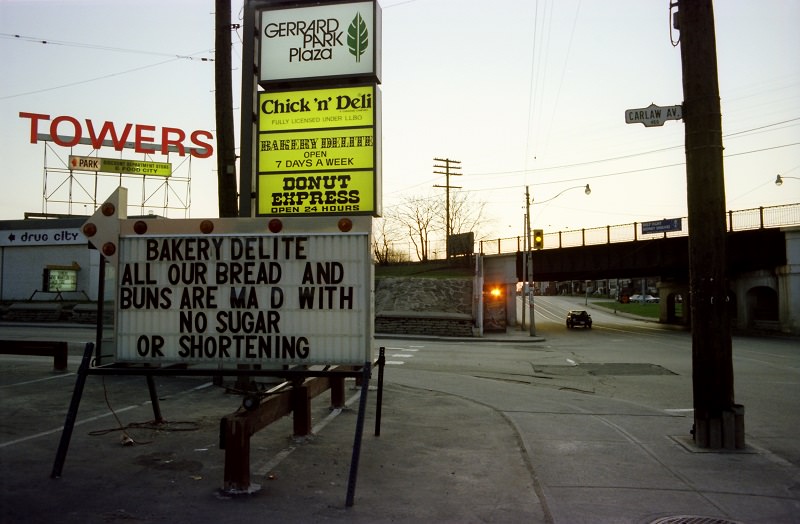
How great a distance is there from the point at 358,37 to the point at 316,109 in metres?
1.36

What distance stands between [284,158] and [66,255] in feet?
123

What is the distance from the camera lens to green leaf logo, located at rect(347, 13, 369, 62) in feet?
33.3

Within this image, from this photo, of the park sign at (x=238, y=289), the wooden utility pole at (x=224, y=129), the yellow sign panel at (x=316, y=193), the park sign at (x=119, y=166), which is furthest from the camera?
the park sign at (x=119, y=166)

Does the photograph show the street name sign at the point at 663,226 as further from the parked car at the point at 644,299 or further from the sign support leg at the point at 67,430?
A: the parked car at the point at 644,299

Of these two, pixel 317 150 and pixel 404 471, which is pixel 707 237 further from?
pixel 317 150

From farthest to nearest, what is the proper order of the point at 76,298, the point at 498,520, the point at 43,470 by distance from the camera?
the point at 76,298
the point at 43,470
the point at 498,520

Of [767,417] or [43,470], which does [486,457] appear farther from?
[767,417]

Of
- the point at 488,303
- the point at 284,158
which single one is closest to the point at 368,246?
the point at 284,158

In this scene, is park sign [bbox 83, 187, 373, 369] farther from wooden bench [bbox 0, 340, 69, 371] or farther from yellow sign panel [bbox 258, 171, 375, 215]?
wooden bench [bbox 0, 340, 69, 371]

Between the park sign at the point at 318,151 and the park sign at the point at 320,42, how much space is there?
340 millimetres

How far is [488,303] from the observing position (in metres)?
42.7

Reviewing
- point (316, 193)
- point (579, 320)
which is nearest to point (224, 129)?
point (316, 193)

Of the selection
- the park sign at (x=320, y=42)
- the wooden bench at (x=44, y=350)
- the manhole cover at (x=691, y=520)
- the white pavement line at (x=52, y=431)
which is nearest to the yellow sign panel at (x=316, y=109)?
the park sign at (x=320, y=42)

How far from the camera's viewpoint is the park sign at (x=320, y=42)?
399 inches
